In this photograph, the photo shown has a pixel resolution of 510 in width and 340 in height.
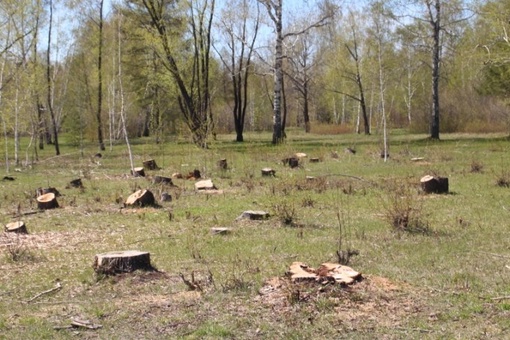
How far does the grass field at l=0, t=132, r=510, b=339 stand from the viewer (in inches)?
212

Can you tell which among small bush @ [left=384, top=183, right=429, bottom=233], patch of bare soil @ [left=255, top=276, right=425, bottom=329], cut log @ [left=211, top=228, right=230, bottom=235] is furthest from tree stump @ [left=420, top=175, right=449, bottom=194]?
patch of bare soil @ [left=255, top=276, right=425, bottom=329]

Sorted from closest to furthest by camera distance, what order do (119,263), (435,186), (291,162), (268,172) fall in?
1. (119,263)
2. (435,186)
3. (268,172)
4. (291,162)

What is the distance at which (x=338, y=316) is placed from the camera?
547 centimetres

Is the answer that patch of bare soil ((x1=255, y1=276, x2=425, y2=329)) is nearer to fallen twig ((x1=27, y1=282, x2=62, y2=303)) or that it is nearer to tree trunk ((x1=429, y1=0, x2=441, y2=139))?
fallen twig ((x1=27, y1=282, x2=62, y2=303))

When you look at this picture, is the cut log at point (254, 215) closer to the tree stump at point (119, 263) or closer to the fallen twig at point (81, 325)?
the tree stump at point (119, 263)

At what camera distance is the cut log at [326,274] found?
6.13 meters

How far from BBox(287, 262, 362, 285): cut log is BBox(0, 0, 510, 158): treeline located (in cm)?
1172

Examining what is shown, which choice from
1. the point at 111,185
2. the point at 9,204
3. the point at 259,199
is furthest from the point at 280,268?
the point at 111,185

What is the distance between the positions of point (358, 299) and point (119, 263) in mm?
2875

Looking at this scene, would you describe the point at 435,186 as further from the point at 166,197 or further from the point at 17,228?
the point at 17,228

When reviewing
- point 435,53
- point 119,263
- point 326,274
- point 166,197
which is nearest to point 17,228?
point 119,263

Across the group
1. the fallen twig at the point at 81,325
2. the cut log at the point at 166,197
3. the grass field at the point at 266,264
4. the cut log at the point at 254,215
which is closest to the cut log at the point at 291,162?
the grass field at the point at 266,264

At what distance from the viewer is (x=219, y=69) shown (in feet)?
170

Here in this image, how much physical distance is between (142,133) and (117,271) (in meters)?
49.9
